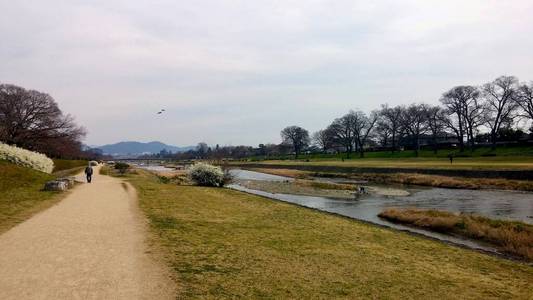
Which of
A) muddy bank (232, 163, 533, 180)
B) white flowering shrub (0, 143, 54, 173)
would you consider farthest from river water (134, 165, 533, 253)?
white flowering shrub (0, 143, 54, 173)

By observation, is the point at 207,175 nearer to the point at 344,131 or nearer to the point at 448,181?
the point at 448,181

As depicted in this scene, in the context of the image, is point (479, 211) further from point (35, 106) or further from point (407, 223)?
point (35, 106)

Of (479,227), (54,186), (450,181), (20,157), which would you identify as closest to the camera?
(479,227)

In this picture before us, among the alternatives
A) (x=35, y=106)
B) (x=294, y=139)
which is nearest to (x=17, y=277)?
(x=35, y=106)

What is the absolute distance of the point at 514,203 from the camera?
29.6 meters

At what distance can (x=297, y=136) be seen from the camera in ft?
514

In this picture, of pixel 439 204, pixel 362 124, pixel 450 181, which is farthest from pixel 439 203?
pixel 362 124

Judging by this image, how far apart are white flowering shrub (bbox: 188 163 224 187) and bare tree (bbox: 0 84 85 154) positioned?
31.4 metres

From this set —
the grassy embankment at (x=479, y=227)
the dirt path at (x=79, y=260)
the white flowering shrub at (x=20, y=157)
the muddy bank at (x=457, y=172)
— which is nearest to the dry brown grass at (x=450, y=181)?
the muddy bank at (x=457, y=172)

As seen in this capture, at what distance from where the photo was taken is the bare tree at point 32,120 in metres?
59.9

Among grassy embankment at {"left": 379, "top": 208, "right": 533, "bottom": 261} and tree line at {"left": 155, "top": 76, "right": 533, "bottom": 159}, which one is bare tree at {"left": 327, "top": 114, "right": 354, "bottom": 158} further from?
grassy embankment at {"left": 379, "top": 208, "right": 533, "bottom": 261}

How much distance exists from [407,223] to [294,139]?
442 ft

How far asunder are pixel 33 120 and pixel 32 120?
0.28 m

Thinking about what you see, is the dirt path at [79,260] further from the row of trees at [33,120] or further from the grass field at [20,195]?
the row of trees at [33,120]
